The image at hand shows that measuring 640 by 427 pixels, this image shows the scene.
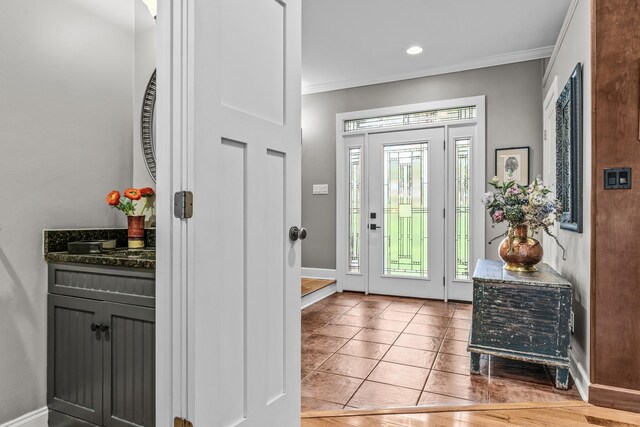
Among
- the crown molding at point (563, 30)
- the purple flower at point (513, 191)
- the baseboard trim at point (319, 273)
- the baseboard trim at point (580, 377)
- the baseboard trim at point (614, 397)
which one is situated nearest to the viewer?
the baseboard trim at point (614, 397)

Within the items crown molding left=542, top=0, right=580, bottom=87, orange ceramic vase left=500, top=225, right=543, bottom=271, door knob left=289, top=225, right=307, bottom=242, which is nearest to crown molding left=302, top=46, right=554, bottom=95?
crown molding left=542, top=0, right=580, bottom=87

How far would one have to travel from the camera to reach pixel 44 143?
67.7 inches

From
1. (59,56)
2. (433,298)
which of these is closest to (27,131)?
(59,56)

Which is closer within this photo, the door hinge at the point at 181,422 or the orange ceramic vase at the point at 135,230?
the door hinge at the point at 181,422

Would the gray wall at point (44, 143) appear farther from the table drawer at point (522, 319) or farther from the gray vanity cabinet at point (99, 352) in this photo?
the table drawer at point (522, 319)

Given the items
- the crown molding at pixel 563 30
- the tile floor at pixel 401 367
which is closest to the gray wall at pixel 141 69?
the tile floor at pixel 401 367

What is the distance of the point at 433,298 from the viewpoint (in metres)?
4.41

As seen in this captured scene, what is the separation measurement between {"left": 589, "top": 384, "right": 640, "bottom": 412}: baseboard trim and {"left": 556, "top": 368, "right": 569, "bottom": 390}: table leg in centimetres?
17

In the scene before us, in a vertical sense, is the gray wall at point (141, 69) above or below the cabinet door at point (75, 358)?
above

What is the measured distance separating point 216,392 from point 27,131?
4.48 ft

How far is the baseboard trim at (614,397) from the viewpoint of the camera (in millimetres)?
1930

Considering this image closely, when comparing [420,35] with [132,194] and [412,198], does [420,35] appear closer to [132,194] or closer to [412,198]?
[412,198]

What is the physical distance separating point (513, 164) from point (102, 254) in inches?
150

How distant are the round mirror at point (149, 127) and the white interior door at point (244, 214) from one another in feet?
2.95
